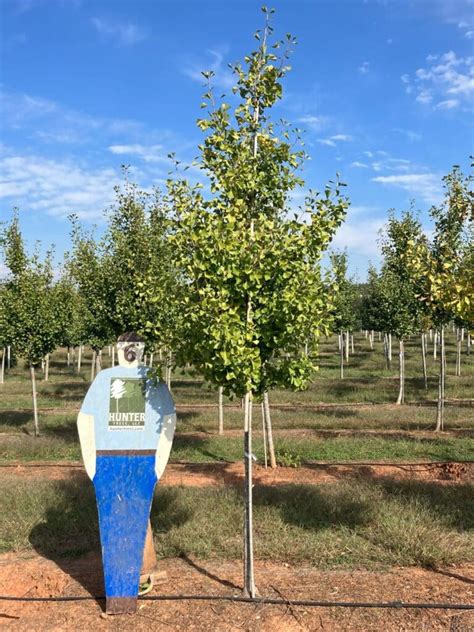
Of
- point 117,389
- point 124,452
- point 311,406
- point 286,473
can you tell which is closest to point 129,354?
point 117,389

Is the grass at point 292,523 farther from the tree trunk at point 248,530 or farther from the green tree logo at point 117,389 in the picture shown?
the green tree logo at point 117,389

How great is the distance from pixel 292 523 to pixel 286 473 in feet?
12.6

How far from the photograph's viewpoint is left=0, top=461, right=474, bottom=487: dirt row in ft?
35.6

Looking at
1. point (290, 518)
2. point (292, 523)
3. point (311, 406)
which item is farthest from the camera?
point (311, 406)

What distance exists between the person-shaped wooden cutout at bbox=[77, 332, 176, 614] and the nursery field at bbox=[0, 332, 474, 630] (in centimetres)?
54

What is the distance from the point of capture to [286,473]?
11.6 metres

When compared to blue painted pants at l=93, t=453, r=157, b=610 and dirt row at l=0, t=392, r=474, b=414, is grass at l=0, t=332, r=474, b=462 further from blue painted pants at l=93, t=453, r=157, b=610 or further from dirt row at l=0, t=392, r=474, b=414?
blue painted pants at l=93, t=453, r=157, b=610

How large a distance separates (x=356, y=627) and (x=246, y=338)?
117 inches

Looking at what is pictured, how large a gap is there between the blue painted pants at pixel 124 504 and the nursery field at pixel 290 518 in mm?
612

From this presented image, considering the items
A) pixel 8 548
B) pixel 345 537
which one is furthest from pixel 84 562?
pixel 345 537

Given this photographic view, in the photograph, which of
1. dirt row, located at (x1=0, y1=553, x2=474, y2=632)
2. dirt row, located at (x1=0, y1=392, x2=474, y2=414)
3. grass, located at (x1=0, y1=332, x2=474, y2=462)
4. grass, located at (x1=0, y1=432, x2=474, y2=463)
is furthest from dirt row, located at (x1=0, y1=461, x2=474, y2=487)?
dirt row, located at (x1=0, y1=392, x2=474, y2=414)

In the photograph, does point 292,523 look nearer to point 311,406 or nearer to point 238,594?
point 238,594

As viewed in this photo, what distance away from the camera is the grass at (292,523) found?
6734 mm

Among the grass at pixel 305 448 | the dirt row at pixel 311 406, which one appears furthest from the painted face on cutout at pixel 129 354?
the dirt row at pixel 311 406
